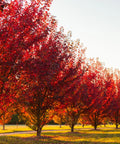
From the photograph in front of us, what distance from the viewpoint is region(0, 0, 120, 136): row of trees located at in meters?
11.1

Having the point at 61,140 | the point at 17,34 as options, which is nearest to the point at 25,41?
the point at 17,34

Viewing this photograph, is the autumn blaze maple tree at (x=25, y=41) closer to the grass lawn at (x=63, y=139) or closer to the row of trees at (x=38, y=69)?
the row of trees at (x=38, y=69)

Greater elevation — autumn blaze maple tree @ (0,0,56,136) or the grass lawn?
autumn blaze maple tree @ (0,0,56,136)

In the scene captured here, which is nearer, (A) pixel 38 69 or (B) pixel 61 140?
(A) pixel 38 69

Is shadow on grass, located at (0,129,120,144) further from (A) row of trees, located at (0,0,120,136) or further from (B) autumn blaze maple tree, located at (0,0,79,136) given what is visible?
(B) autumn blaze maple tree, located at (0,0,79,136)

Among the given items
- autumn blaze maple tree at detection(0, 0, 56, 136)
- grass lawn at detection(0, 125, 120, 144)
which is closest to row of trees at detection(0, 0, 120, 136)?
autumn blaze maple tree at detection(0, 0, 56, 136)

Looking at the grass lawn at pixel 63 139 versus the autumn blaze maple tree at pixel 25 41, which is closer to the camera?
the autumn blaze maple tree at pixel 25 41

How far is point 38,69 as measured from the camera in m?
12.3

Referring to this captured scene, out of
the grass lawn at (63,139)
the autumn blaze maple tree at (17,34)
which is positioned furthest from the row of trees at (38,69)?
the grass lawn at (63,139)

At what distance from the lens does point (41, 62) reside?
12.6 metres

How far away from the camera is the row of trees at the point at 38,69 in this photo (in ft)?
36.6

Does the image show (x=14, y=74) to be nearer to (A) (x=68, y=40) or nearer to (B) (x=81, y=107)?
(A) (x=68, y=40)

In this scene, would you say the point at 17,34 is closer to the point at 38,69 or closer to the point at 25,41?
the point at 25,41

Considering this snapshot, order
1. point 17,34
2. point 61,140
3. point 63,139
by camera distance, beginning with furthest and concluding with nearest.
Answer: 1. point 63,139
2. point 61,140
3. point 17,34
